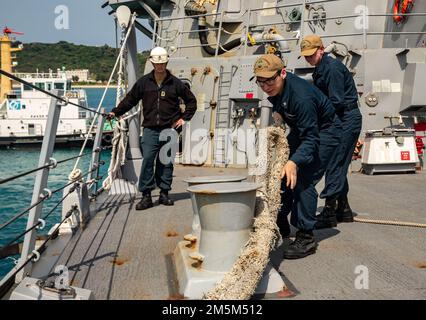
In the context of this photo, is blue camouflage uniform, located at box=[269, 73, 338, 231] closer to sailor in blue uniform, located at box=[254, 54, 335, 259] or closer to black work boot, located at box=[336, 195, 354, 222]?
sailor in blue uniform, located at box=[254, 54, 335, 259]

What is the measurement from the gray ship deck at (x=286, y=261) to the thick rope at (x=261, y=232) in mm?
342

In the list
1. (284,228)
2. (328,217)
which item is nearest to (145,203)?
(284,228)

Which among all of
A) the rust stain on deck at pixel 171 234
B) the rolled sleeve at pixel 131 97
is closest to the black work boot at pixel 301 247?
the rust stain on deck at pixel 171 234

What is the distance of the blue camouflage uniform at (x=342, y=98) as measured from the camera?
4180 millimetres

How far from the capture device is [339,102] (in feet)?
13.8

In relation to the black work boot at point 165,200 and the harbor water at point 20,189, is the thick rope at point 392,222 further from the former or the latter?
the harbor water at point 20,189

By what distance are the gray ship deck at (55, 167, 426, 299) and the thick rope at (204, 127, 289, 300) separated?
0.34 m

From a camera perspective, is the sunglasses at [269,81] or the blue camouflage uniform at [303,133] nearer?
the sunglasses at [269,81]

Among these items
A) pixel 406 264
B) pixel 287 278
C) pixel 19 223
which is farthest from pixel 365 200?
pixel 19 223

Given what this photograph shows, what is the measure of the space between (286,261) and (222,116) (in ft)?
20.5

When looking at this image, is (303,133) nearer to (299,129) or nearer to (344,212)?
(299,129)

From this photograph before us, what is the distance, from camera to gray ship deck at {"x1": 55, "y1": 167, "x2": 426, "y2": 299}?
2866mm

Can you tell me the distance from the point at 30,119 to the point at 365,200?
89.6ft
